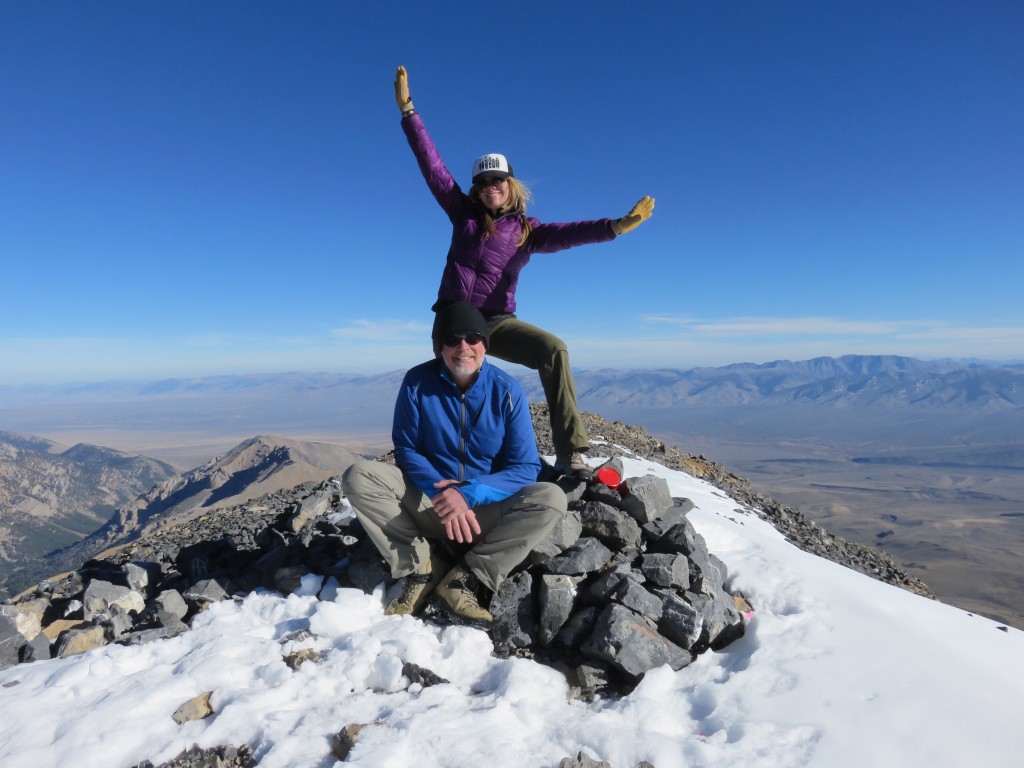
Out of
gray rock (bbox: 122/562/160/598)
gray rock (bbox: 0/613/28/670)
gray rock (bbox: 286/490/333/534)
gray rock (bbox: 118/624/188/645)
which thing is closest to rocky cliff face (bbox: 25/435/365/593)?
gray rock (bbox: 286/490/333/534)

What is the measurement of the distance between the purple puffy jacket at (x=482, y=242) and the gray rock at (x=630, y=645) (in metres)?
3.43

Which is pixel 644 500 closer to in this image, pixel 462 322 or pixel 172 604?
pixel 462 322

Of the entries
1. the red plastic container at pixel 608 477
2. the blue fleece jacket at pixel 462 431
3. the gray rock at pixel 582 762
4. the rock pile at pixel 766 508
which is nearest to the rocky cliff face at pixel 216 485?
the rock pile at pixel 766 508

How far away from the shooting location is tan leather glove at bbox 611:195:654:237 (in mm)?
6012

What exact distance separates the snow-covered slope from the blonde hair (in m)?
4.04

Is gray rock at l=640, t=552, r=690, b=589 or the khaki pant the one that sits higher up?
the khaki pant

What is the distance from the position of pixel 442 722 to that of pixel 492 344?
3.81 m

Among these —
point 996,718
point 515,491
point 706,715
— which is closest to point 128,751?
point 515,491

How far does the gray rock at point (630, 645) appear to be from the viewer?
4.55 metres

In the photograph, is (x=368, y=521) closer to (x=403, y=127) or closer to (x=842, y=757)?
(x=842, y=757)

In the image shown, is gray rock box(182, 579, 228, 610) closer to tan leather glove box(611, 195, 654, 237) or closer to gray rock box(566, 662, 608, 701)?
gray rock box(566, 662, 608, 701)

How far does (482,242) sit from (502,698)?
4366mm

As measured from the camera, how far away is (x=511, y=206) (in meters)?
6.12

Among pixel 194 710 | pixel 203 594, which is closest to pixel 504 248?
pixel 203 594
